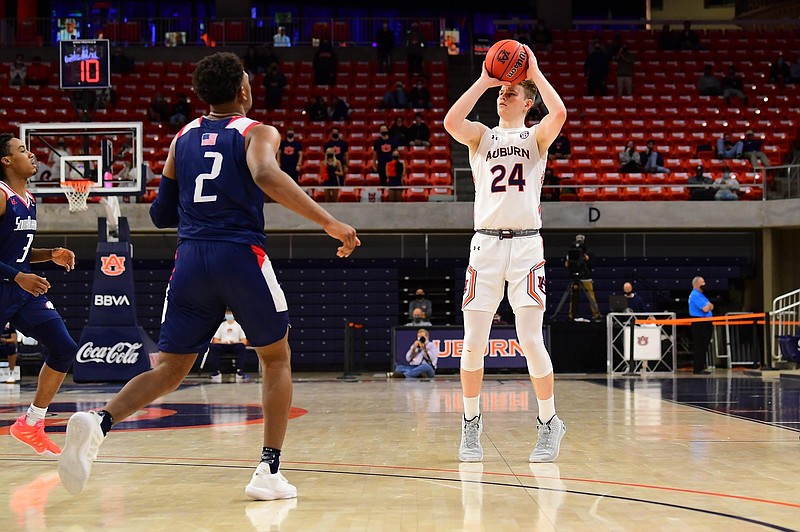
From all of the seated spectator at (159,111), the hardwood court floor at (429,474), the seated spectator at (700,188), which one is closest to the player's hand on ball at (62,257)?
the hardwood court floor at (429,474)

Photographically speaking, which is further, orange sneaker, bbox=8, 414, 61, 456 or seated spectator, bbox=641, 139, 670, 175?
seated spectator, bbox=641, 139, 670, 175

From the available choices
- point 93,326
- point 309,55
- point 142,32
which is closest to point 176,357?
point 93,326

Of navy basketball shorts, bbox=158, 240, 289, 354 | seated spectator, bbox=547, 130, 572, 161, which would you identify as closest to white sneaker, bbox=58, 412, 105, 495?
navy basketball shorts, bbox=158, 240, 289, 354

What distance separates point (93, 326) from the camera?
592 inches

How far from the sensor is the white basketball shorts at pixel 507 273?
5.58 m

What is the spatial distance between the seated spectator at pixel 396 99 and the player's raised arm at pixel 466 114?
706 inches

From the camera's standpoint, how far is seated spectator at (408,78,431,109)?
2342 cm

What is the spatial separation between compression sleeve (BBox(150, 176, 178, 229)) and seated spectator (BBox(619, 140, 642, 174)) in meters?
18.0

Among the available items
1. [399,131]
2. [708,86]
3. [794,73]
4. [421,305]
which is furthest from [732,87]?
[421,305]

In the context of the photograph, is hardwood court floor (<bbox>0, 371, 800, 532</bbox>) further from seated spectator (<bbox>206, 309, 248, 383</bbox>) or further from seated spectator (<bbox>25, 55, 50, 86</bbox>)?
seated spectator (<bbox>25, 55, 50, 86</bbox>)

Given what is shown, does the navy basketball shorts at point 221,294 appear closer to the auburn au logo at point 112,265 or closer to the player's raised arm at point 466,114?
the player's raised arm at point 466,114

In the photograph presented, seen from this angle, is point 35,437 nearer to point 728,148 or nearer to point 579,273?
point 579,273

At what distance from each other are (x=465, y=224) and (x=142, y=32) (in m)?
11.8

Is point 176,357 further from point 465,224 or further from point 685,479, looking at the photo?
point 465,224
